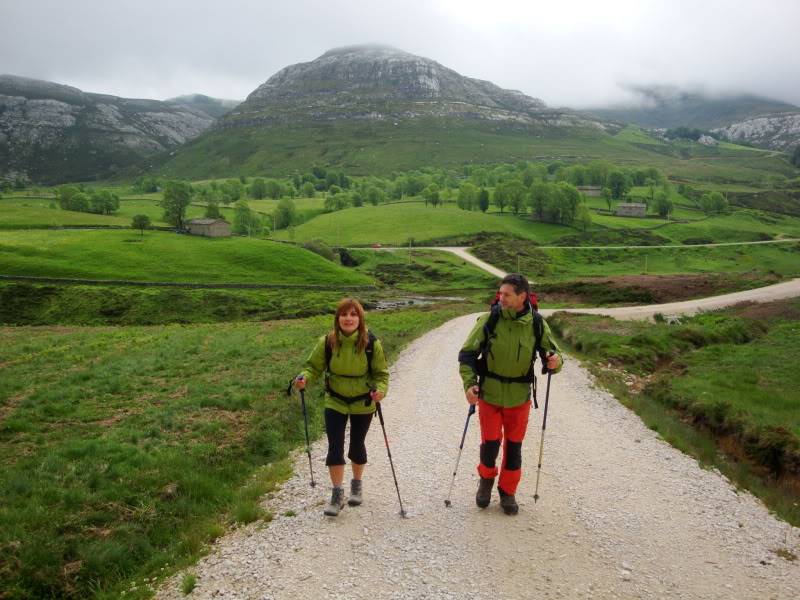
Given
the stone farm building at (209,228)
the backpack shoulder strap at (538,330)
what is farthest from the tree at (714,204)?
the backpack shoulder strap at (538,330)

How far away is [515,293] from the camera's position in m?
8.90

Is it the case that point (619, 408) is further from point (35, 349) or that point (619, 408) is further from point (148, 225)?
point (148, 225)

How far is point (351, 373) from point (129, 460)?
5884 millimetres

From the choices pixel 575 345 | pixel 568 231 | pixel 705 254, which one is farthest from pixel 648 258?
pixel 575 345

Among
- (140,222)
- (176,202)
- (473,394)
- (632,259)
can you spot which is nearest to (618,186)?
(632,259)

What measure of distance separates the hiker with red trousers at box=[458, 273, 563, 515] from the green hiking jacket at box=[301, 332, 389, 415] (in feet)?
4.78

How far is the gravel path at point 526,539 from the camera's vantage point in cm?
760

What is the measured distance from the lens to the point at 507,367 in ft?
29.9

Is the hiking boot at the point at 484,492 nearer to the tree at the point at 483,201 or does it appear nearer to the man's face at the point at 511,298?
the man's face at the point at 511,298

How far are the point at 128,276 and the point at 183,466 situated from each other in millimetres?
80120

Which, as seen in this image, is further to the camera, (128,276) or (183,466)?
(128,276)

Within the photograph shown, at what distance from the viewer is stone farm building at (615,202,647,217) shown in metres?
169

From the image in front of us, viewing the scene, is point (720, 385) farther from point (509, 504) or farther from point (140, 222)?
point (140, 222)

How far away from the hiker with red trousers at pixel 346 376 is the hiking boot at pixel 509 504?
2.73 meters
